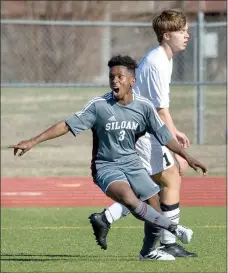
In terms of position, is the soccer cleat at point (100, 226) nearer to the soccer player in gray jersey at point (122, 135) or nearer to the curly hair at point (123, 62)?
the soccer player in gray jersey at point (122, 135)

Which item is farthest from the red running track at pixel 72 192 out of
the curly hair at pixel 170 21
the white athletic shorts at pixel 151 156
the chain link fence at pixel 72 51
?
the curly hair at pixel 170 21

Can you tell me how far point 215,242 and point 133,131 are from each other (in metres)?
1.97

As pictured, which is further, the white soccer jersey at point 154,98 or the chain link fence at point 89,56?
the chain link fence at point 89,56

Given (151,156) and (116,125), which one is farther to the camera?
(151,156)

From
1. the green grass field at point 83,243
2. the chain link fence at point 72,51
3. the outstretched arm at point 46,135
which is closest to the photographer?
the outstretched arm at point 46,135

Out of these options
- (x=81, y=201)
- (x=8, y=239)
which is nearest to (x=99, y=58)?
(x=81, y=201)

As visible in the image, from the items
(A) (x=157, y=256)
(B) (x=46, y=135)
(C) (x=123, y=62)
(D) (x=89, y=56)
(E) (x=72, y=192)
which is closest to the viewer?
(B) (x=46, y=135)

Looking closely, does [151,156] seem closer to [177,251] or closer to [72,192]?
[177,251]

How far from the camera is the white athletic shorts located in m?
8.53

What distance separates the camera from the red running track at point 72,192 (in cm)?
1380

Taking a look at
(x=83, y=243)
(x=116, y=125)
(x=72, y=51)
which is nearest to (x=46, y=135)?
(x=116, y=125)

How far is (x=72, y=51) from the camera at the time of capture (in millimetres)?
21875

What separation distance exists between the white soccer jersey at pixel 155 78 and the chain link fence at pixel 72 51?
10654 millimetres

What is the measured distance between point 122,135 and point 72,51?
14089mm
